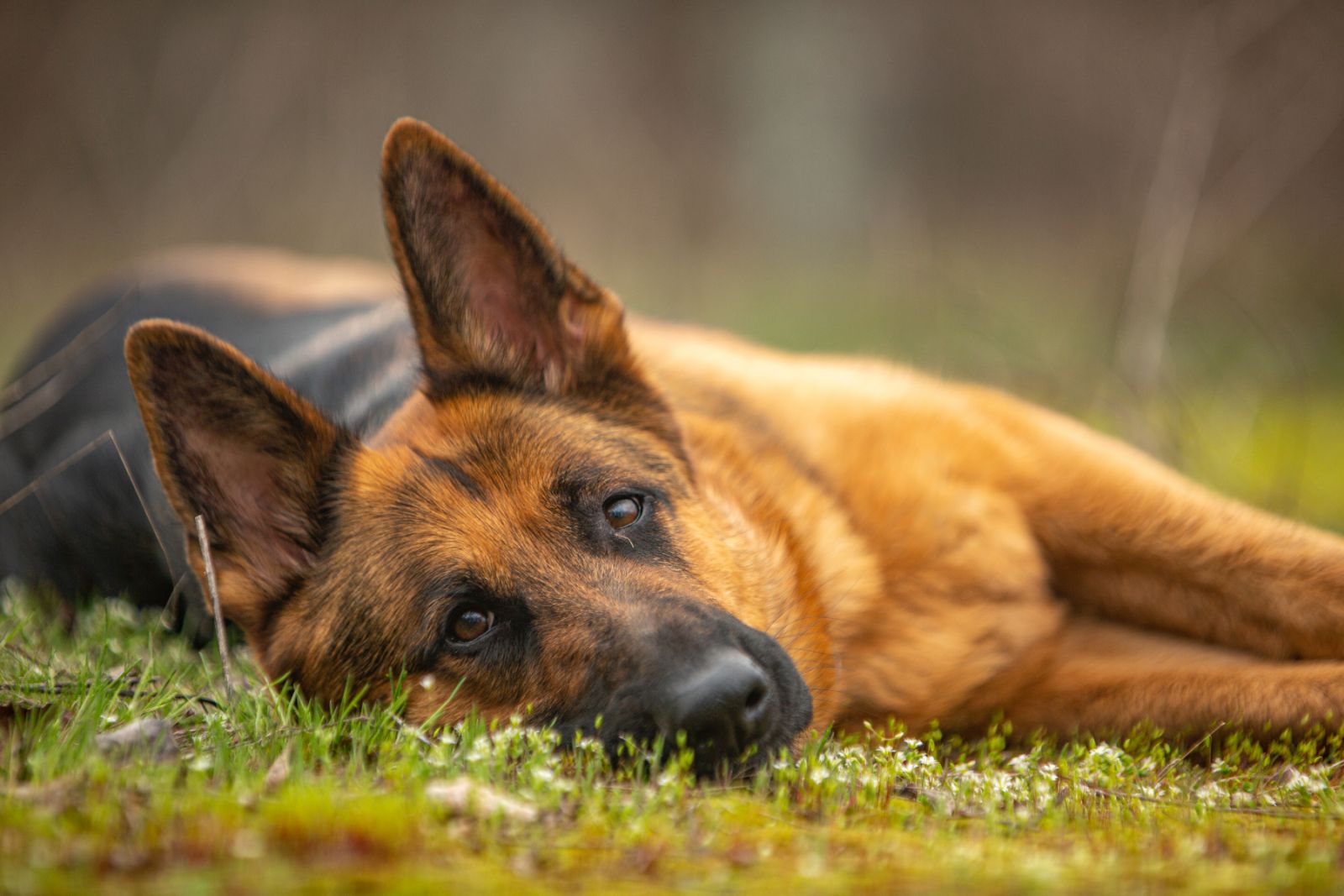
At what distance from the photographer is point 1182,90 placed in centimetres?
607

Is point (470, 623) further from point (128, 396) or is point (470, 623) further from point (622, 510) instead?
point (128, 396)

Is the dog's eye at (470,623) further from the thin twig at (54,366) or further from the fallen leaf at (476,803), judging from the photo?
the thin twig at (54,366)

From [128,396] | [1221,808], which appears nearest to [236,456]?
[128,396]

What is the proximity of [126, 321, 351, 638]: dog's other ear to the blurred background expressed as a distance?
17.5 ft

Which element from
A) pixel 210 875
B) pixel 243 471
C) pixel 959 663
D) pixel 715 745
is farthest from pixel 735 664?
pixel 243 471

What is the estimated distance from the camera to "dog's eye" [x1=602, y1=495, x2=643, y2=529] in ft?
9.73

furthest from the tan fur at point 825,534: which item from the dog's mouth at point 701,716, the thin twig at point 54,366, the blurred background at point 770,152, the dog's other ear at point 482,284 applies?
the blurred background at point 770,152

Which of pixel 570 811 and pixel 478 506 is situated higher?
pixel 478 506

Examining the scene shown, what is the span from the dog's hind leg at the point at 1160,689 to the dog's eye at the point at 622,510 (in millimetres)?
1348

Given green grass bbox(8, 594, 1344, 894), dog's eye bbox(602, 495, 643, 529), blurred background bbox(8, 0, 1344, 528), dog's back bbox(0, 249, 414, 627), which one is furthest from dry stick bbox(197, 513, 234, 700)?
blurred background bbox(8, 0, 1344, 528)

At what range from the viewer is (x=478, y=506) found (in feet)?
9.38

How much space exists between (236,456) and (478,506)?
742 mm

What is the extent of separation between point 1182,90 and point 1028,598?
3857mm

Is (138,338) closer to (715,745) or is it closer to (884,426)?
(715,745)
